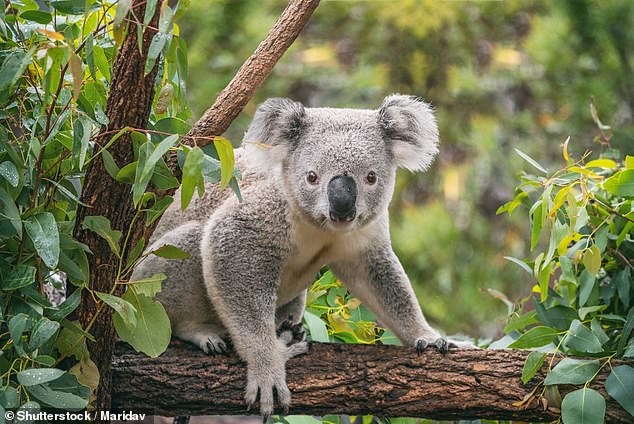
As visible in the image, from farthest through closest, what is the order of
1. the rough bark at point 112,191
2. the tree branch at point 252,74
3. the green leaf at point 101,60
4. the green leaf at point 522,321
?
the green leaf at point 522,321 < the tree branch at point 252,74 < the green leaf at point 101,60 < the rough bark at point 112,191

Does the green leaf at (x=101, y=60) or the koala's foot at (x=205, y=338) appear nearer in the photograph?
the green leaf at (x=101, y=60)

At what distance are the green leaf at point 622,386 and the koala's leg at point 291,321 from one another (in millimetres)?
1053

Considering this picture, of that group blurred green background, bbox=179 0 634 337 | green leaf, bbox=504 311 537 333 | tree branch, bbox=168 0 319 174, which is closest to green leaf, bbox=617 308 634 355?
green leaf, bbox=504 311 537 333

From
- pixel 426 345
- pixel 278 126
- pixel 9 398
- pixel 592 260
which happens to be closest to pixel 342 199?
pixel 278 126

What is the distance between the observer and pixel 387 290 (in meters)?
2.93

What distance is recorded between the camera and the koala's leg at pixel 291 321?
2770 mm

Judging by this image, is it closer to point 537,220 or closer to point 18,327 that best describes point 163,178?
point 18,327

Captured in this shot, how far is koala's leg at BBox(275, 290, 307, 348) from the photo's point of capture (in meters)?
2.77

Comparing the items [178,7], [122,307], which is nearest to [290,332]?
[122,307]

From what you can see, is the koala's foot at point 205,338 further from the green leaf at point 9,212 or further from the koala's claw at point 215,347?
the green leaf at point 9,212

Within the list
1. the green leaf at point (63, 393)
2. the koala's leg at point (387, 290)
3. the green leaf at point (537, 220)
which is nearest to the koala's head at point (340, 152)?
the koala's leg at point (387, 290)

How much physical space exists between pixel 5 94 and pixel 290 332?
1.28 m

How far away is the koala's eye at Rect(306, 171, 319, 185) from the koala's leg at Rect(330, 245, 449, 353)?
393mm

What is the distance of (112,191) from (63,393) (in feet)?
1.85
